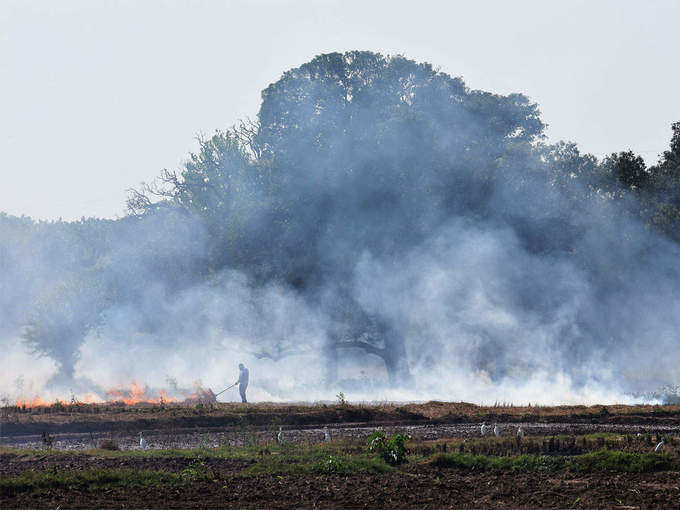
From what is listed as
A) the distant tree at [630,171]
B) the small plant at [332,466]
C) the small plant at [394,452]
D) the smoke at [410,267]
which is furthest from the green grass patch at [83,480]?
the distant tree at [630,171]

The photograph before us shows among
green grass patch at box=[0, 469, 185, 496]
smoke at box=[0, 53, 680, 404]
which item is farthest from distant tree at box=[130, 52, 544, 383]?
green grass patch at box=[0, 469, 185, 496]

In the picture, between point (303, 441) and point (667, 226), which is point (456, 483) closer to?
point (303, 441)

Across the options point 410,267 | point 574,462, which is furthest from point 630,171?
point 574,462

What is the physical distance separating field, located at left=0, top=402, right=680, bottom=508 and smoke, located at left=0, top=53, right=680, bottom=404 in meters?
17.2

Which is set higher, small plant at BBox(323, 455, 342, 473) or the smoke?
the smoke

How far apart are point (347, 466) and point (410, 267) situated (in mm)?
30506

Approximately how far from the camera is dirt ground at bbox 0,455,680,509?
1367 centimetres

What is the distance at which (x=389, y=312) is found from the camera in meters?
47.3

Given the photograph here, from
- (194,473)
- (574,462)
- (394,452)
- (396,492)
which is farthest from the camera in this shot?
(394,452)

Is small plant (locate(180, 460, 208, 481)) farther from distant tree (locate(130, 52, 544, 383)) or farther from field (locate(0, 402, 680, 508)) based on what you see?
distant tree (locate(130, 52, 544, 383))

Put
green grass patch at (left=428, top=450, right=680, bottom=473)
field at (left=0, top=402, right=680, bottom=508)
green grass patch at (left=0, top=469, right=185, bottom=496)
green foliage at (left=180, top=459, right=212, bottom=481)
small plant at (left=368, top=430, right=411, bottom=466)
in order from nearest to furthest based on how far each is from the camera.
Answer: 1. field at (left=0, top=402, right=680, bottom=508)
2. green grass patch at (left=0, top=469, right=185, bottom=496)
3. green grass patch at (left=428, top=450, right=680, bottom=473)
4. green foliage at (left=180, top=459, right=212, bottom=481)
5. small plant at (left=368, top=430, right=411, bottom=466)

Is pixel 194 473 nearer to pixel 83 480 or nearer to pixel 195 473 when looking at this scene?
pixel 195 473

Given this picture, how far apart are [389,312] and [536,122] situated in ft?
62.5

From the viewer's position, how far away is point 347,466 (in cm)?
1742
